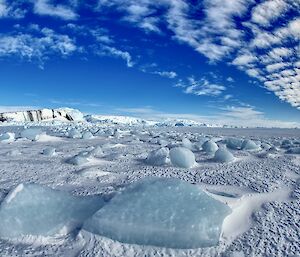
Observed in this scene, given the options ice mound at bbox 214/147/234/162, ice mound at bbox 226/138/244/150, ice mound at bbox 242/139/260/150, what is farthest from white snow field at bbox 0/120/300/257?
ice mound at bbox 226/138/244/150

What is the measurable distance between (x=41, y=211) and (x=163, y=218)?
0.48 meters

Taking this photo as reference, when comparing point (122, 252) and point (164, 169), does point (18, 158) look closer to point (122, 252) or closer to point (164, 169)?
point (164, 169)

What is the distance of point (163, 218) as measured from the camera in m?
1.12

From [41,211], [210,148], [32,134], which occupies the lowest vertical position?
[32,134]

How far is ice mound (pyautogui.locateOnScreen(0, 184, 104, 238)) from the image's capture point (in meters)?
1.16

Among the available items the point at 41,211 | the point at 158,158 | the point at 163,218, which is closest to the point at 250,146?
Result: the point at 158,158

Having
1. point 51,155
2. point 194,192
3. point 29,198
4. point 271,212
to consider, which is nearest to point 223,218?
point 194,192

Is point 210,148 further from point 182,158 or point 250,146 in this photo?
point 182,158

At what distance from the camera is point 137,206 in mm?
1181

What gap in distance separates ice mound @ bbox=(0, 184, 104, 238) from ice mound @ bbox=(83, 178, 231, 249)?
0.34 feet

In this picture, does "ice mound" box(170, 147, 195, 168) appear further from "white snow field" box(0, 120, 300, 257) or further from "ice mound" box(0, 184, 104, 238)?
"ice mound" box(0, 184, 104, 238)

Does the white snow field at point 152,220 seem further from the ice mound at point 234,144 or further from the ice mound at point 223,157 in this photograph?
the ice mound at point 234,144

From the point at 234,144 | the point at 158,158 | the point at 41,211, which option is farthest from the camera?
the point at 234,144

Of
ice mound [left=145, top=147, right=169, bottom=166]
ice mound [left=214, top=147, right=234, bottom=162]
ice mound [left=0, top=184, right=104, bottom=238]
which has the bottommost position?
ice mound [left=0, top=184, right=104, bottom=238]
